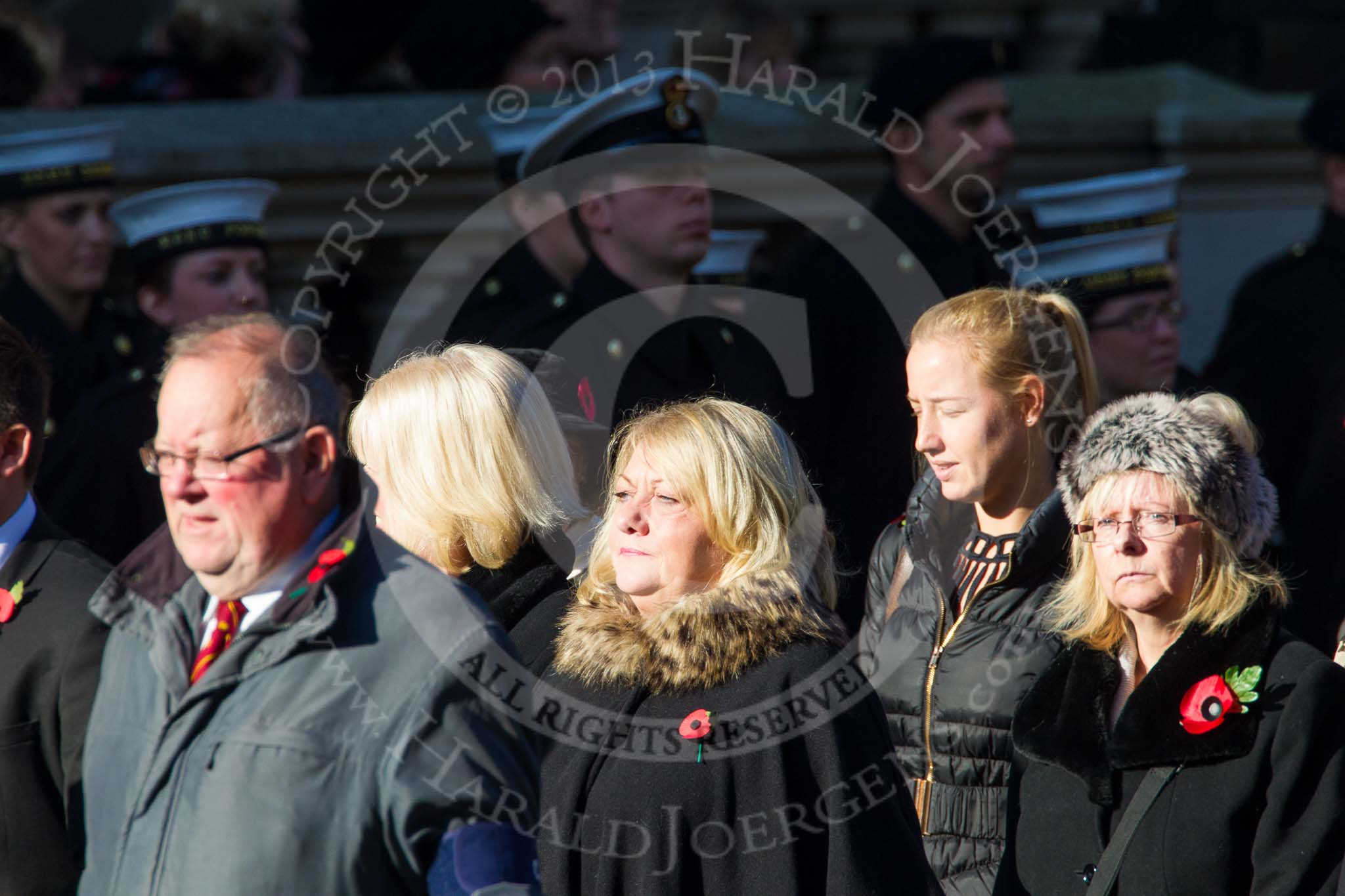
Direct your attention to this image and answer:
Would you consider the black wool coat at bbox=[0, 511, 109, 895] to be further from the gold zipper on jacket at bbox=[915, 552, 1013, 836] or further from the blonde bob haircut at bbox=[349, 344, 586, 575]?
the gold zipper on jacket at bbox=[915, 552, 1013, 836]

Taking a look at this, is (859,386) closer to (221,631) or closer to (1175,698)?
(1175,698)

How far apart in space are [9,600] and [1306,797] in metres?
2.20

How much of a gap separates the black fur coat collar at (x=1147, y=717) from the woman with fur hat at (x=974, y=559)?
0.15m

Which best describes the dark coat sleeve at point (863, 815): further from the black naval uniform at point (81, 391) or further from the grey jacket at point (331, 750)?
the black naval uniform at point (81, 391)

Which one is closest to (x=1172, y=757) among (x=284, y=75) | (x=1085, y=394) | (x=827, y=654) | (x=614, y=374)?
(x=827, y=654)

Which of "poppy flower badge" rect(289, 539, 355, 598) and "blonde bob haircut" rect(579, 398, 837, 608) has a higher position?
"blonde bob haircut" rect(579, 398, 837, 608)

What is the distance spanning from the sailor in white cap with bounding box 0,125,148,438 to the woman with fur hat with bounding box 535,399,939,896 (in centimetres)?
285

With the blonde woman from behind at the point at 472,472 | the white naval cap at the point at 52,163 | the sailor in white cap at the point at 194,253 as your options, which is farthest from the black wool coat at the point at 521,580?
the white naval cap at the point at 52,163

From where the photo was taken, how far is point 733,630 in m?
3.10

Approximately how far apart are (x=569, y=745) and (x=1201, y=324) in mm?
5037

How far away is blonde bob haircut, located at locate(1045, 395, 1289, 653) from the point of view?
10.8 feet

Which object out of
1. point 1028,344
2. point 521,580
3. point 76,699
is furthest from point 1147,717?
point 76,699

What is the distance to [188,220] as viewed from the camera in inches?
218

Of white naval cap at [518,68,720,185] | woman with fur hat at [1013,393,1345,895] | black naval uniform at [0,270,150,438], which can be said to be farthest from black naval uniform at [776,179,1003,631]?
black naval uniform at [0,270,150,438]
